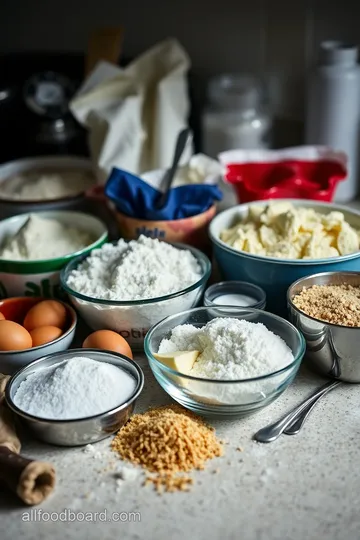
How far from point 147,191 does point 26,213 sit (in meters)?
0.26

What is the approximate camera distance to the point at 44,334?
1065 mm

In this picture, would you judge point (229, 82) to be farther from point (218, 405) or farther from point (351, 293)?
point (218, 405)

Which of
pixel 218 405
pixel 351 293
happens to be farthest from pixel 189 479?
pixel 351 293

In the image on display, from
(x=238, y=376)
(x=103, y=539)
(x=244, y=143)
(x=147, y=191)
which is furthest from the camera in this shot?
(x=244, y=143)

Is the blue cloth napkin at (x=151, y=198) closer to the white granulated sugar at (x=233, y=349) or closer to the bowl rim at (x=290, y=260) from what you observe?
the bowl rim at (x=290, y=260)

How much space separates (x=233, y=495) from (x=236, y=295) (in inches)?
16.8

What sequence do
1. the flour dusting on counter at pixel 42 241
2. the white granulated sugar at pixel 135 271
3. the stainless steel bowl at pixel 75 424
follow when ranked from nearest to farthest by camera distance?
the stainless steel bowl at pixel 75 424 → the white granulated sugar at pixel 135 271 → the flour dusting on counter at pixel 42 241

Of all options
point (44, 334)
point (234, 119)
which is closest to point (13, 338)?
point (44, 334)

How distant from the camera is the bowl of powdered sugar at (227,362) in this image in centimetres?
91

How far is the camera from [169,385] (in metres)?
0.94

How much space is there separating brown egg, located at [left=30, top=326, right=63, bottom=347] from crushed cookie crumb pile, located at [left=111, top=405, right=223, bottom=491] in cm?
21

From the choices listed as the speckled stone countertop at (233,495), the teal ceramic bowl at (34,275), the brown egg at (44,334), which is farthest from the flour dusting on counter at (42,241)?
the speckled stone countertop at (233,495)

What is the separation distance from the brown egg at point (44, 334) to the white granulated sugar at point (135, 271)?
81mm
